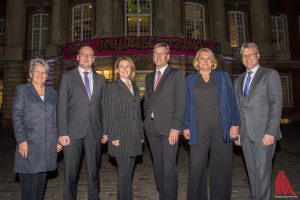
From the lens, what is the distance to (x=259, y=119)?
412 cm

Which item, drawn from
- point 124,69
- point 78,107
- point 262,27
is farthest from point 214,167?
point 262,27

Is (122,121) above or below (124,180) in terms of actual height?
above

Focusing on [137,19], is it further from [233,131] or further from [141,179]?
[233,131]

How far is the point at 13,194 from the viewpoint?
5133mm

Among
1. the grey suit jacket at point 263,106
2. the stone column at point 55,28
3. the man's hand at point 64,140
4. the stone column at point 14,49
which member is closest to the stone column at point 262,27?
the stone column at point 55,28

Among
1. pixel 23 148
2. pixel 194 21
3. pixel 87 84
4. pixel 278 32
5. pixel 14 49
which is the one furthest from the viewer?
pixel 278 32

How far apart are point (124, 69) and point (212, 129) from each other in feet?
5.38

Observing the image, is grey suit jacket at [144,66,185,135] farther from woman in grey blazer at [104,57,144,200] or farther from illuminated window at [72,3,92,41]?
illuminated window at [72,3,92,41]

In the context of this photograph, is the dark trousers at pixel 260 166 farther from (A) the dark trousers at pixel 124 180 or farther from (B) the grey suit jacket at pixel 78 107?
(B) the grey suit jacket at pixel 78 107

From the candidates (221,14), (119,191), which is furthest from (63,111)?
(221,14)

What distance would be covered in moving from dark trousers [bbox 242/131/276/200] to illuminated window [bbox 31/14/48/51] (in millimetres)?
23409

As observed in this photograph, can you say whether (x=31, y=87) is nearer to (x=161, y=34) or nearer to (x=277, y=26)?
(x=161, y=34)

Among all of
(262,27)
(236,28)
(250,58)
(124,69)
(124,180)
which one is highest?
(236,28)

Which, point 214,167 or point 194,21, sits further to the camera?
point 194,21
